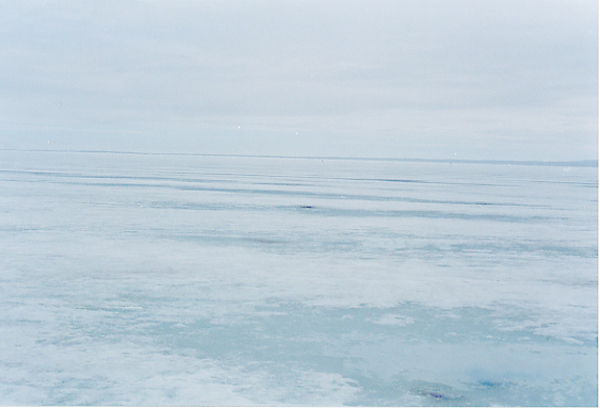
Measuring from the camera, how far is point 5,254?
356 inches

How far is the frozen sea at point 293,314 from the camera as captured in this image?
451 centimetres

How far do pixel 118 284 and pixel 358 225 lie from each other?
6.85 m

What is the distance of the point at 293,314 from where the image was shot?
626cm

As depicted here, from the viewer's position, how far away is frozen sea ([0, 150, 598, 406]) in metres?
4.51

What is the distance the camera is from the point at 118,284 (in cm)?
741

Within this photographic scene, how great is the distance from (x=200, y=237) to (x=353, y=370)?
6569mm

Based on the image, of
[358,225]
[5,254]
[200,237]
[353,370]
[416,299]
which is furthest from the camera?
[358,225]

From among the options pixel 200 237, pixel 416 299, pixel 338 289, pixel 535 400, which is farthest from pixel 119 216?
pixel 535 400

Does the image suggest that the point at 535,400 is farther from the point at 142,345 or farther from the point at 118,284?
the point at 118,284

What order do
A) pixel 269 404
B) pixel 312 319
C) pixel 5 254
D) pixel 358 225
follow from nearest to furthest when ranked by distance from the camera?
pixel 269 404 < pixel 312 319 < pixel 5 254 < pixel 358 225

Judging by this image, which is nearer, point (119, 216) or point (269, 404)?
point (269, 404)

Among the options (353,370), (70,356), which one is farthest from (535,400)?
(70,356)

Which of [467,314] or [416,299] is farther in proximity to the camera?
[416,299]

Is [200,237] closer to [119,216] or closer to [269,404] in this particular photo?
[119,216]
